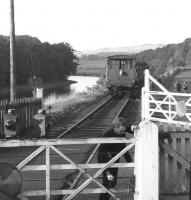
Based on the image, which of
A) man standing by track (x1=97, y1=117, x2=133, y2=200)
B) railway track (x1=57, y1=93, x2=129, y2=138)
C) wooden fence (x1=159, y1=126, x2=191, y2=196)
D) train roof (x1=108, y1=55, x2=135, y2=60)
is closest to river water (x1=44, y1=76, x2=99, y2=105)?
train roof (x1=108, y1=55, x2=135, y2=60)

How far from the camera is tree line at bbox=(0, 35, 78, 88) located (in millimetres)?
87562

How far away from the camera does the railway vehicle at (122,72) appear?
3944 cm

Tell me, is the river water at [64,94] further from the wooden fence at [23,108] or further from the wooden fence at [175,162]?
the wooden fence at [175,162]

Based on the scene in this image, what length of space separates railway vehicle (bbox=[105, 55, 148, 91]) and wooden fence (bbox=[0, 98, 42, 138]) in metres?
20.7

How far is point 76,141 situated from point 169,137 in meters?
1.42

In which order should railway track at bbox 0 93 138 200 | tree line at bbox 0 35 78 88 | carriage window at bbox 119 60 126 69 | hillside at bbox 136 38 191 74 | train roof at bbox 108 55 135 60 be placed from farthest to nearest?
hillside at bbox 136 38 191 74 → tree line at bbox 0 35 78 88 → carriage window at bbox 119 60 126 69 → train roof at bbox 108 55 135 60 → railway track at bbox 0 93 138 200

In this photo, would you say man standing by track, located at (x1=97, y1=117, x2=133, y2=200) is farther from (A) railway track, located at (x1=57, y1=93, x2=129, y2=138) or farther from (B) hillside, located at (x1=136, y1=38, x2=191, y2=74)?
(B) hillside, located at (x1=136, y1=38, x2=191, y2=74)

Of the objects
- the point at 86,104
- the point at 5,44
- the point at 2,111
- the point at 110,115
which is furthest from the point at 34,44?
the point at 2,111

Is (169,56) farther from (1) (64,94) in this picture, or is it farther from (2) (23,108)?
(2) (23,108)

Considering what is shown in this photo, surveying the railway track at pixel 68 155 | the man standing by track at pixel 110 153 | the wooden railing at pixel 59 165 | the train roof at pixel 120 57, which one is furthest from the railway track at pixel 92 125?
the train roof at pixel 120 57

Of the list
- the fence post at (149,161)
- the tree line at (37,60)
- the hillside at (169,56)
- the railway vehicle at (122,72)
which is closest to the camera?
the fence post at (149,161)

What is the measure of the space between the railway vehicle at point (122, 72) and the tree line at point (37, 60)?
39.5 metres

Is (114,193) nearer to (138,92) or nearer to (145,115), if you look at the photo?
(145,115)

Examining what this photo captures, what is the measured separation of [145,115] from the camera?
48.1 feet
